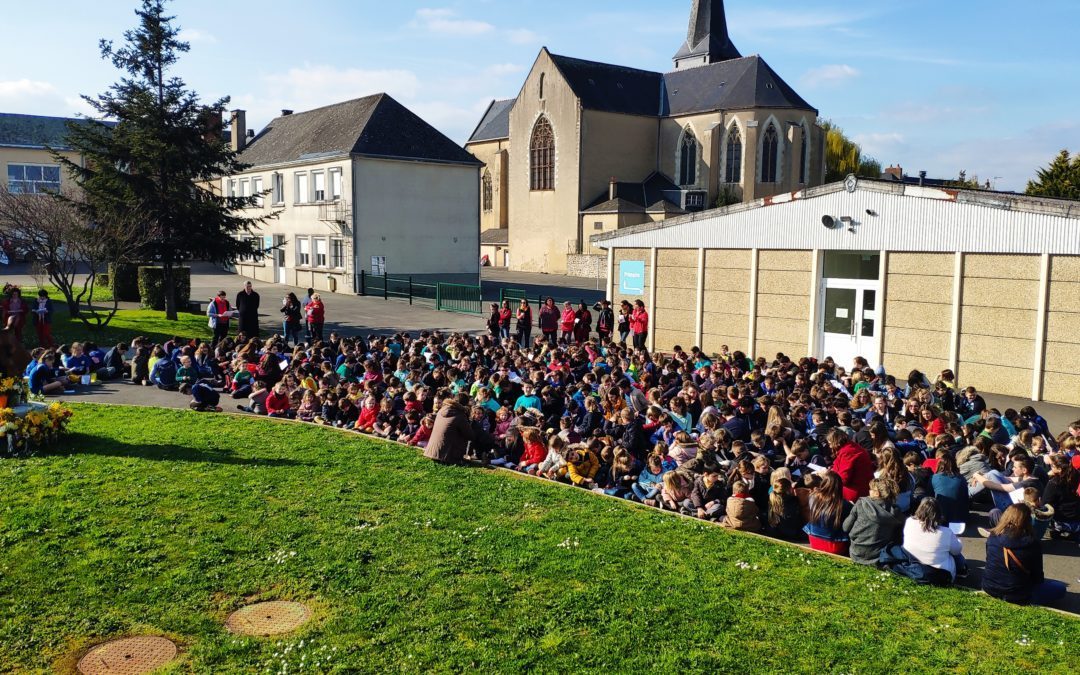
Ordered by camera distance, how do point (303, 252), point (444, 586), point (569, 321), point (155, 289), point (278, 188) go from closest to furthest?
point (444, 586) < point (569, 321) < point (155, 289) < point (303, 252) < point (278, 188)

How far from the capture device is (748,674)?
6.18m

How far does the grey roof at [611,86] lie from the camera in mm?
58156

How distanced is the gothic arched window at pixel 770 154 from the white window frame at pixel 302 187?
100 feet

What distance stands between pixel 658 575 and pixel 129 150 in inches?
973

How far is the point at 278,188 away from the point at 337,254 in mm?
7376

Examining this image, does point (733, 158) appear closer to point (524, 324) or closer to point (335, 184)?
point (335, 184)

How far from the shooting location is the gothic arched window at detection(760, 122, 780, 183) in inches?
2215

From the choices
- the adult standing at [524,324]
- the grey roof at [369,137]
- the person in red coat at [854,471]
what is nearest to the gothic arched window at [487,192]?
the grey roof at [369,137]

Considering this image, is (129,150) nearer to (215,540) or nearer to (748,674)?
(215,540)

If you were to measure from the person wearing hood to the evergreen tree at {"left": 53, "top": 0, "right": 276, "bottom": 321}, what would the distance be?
77.0 ft

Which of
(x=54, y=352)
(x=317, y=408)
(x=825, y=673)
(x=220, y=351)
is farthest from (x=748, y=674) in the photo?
(x=54, y=352)

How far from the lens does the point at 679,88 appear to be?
201 feet

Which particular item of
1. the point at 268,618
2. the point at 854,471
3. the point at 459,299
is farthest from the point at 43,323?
the point at 854,471

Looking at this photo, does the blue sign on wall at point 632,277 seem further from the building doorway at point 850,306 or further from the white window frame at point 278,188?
the white window frame at point 278,188
